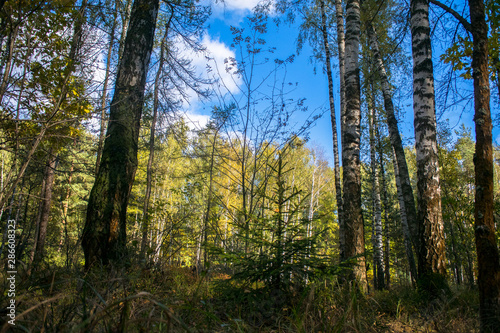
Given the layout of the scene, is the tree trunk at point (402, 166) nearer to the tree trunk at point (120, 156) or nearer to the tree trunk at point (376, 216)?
the tree trunk at point (376, 216)

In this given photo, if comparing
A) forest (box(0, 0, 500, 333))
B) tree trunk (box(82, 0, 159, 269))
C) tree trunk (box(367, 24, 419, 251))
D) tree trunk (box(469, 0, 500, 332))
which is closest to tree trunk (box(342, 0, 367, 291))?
forest (box(0, 0, 500, 333))

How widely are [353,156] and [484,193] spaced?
2.29 metres

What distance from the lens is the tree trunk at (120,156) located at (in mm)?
3566

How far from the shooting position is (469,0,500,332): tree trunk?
1.86 m

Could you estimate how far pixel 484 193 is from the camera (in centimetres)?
199

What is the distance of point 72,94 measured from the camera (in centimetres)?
288

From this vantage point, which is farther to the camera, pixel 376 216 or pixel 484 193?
pixel 376 216

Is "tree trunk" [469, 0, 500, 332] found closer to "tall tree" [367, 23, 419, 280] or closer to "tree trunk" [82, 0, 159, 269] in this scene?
"tall tree" [367, 23, 419, 280]

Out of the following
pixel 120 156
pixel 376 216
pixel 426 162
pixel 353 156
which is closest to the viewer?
pixel 426 162

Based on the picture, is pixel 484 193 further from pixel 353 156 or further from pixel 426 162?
pixel 353 156

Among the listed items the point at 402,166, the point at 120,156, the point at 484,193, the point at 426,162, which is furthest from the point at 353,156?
the point at 120,156

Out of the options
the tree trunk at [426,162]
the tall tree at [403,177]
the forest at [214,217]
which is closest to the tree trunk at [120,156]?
the forest at [214,217]

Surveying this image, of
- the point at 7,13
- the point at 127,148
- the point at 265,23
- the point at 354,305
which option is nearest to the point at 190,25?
the point at 265,23

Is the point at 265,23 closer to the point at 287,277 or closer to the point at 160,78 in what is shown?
the point at 160,78
